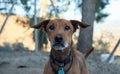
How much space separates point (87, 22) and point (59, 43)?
21.9 feet

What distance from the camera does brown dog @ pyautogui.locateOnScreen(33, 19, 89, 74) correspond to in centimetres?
553

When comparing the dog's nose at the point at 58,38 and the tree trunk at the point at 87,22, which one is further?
the tree trunk at the point at 87,22

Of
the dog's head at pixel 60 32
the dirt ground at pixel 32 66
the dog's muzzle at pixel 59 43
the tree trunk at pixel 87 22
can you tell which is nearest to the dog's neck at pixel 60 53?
the dog's head at pixel 60 32

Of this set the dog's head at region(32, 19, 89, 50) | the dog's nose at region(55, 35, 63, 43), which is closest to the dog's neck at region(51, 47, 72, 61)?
the dog's head at region(32, 19, 89, 50)

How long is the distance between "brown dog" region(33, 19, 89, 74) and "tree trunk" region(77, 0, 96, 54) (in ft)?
19.9

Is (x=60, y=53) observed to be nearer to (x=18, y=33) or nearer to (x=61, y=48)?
(x=61, y=48)

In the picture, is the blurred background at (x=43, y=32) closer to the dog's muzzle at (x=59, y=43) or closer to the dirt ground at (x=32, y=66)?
the dirt ground at (x=32, y=66)

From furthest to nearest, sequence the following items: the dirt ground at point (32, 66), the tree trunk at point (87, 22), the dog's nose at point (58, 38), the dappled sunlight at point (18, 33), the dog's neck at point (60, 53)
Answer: the dappled sunlight at point (18, 33) < the tree trunk at point (87, 22) < the dirt ground at point (32, 66) < the dog's neck at point (60, 53) < the dog's nose at point (58, 38)

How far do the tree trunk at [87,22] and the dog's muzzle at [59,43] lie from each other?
6.54 meters

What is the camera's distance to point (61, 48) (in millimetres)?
5594

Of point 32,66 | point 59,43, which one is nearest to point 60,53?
point 59,43

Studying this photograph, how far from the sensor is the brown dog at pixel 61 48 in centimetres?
553

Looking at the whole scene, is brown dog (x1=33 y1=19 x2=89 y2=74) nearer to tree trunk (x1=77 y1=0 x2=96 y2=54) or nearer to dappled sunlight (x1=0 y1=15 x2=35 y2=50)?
tree trunk (x1=77 y1=0 x2=96 y2=54)

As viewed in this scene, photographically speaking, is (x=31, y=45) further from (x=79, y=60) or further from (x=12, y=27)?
(x=79, y=60)
